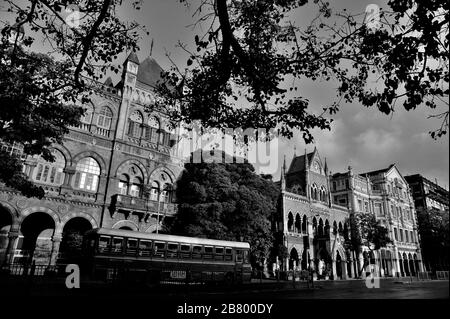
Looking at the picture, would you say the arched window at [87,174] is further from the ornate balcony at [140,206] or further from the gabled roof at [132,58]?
the gabled roof at [132,58]

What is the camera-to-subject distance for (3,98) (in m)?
12.6

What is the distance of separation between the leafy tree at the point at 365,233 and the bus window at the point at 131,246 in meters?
31.2

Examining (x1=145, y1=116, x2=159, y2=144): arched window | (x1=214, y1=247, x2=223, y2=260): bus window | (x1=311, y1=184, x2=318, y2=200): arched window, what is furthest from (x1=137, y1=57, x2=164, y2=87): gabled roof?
(x1=311, y1=184, x2=318, y2=200): arched window

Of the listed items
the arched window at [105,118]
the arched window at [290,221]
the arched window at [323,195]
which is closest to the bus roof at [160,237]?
the arched window at [105,118]

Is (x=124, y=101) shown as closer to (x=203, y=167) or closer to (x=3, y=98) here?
(x=203, y=167)

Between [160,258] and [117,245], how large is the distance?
8.73 ft

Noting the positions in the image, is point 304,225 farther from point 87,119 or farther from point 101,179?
point 87,119

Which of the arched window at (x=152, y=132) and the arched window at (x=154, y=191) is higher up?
the arched window at (x=152, y=132)

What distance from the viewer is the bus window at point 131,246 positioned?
57.7ft

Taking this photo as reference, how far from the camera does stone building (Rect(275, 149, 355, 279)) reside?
120 feet

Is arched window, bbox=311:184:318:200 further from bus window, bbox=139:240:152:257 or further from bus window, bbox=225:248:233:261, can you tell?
bus window, bbox=139:240:152:257

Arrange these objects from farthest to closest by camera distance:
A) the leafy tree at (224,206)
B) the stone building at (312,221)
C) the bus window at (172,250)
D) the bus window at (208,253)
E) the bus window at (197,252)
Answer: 1. the stone building at (312,221)
2. the leafy tree at (224,206)
3. the bus window at (208,253)
4. the bus window at (197,252)
5. the bus window at (172,250)
